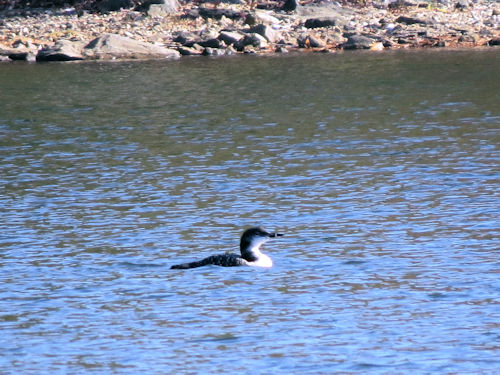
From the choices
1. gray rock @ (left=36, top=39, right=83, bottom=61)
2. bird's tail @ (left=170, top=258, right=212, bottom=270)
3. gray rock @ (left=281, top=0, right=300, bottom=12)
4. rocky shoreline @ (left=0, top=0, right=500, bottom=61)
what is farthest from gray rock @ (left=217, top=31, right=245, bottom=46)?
bird's tail @ (left=170, top=258, right=212, bottom=270)

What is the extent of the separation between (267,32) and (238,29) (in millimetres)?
2118

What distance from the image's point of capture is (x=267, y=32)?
56.8 metres

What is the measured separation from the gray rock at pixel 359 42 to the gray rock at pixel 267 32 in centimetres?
405

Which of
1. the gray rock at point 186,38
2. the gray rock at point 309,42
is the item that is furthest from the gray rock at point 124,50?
the gray rock at point 309,42

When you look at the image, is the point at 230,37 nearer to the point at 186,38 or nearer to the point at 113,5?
the point at 186,38

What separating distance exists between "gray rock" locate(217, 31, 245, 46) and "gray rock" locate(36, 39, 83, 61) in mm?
7548

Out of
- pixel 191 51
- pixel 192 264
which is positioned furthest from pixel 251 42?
pixel 192 264

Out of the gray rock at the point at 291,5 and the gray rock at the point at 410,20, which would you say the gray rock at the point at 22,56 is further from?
the gray rock at the point at 410,20

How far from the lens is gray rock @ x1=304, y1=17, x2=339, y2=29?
57844 mm

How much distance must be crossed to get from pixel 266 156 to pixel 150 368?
1499cm

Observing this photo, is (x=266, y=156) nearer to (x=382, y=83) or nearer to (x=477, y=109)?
(x=477, y=109)

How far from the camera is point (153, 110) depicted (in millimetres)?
36531

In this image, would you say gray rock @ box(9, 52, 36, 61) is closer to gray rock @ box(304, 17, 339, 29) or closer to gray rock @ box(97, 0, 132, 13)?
gray rock @ box(97, 0, 132, 13)

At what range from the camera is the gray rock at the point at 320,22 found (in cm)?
5784
